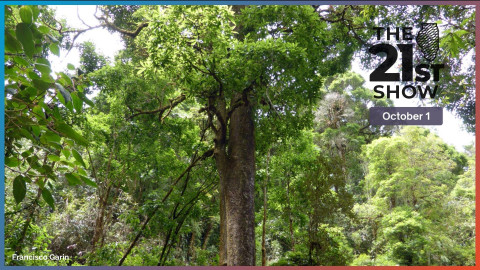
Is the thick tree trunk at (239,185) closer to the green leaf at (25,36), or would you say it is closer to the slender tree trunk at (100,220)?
the slender tree trunk at (100,220)

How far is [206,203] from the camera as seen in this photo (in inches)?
215

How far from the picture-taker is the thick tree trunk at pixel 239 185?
11.6ft

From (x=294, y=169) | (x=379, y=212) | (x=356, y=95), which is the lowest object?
(x=379, y=212)

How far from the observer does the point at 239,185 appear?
3.65 meters

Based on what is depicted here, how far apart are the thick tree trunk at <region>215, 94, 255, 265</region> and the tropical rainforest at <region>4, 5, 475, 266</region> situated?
0.06ft

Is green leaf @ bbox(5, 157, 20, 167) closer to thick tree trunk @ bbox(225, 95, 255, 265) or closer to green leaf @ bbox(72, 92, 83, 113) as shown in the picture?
green leaf @ bbox(72, 92, 83, 113)

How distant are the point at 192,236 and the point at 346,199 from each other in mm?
3324

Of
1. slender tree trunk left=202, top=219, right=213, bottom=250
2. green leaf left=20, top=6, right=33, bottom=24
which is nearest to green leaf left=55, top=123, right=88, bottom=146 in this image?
green leaf left=20, top=6, right=33, bottom=24

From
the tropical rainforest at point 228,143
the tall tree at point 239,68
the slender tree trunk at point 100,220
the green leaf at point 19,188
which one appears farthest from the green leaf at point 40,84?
the slender tree trunk at point 100,220

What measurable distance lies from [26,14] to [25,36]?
0.06 metres

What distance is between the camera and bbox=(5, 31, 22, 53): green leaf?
0.90m

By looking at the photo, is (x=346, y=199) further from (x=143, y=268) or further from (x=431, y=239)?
(x=143, y=268)

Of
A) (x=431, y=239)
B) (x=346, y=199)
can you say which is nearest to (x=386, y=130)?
(x=431, y=239)

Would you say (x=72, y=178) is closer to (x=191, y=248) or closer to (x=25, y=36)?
(x=25, y=36)
